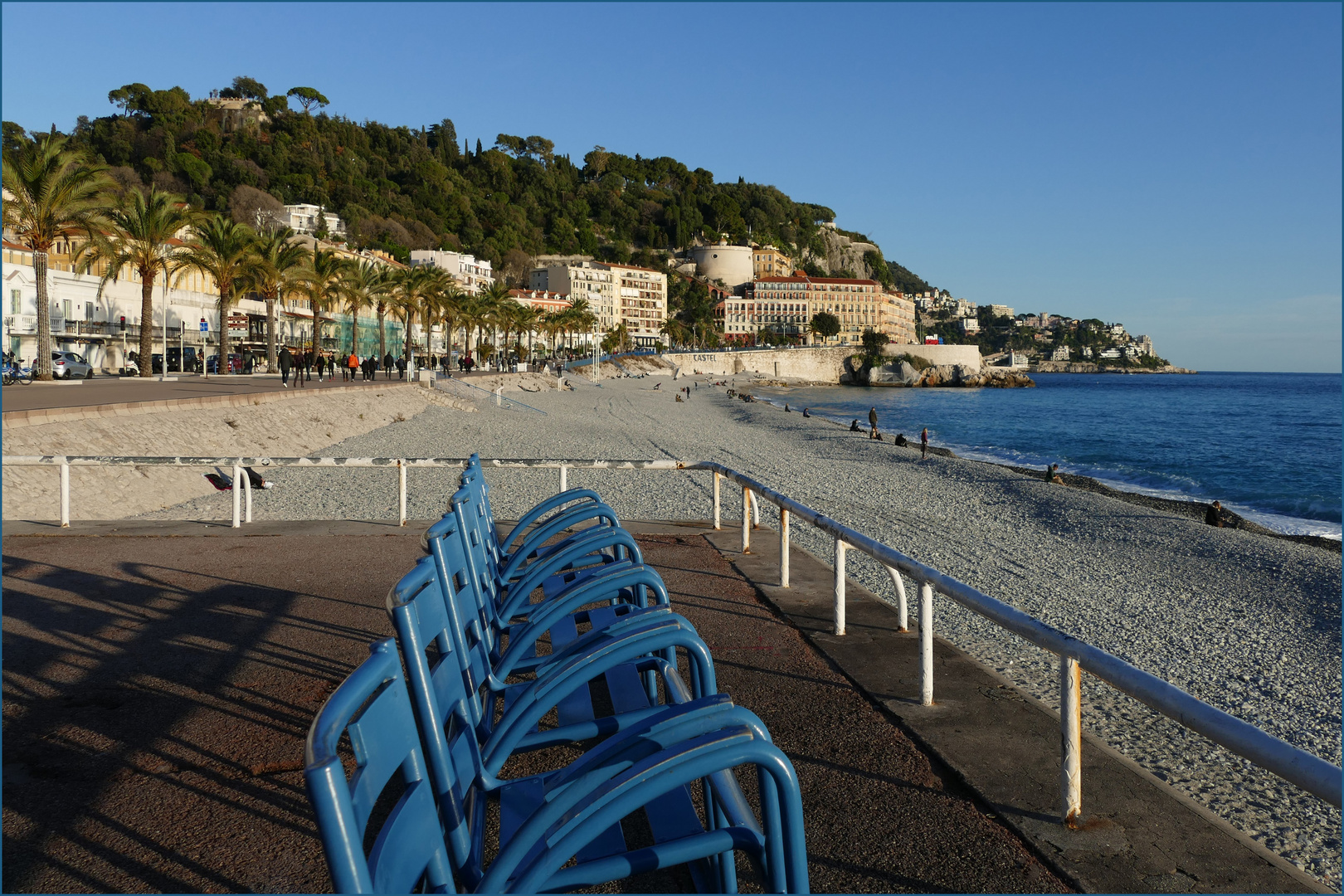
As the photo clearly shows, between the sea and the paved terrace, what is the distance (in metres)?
14.0

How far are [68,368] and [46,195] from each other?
9782 millimetres

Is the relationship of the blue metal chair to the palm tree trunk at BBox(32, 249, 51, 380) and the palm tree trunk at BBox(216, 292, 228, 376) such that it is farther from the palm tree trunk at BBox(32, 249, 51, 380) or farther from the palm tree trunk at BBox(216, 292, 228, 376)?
the palm tree trunk at BBox(216, 292, 228, 376)

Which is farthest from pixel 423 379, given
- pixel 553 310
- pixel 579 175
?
pixel 579 175

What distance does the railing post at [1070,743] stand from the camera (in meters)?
2.71

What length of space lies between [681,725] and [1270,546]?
56.9ft

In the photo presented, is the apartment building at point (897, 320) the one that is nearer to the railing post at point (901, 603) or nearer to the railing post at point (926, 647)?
the railing post at point (901, 603)

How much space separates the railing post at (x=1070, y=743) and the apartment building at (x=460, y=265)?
109113 millimetres

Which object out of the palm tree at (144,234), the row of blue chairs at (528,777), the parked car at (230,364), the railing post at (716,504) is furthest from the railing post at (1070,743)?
the parked car at (230,364)

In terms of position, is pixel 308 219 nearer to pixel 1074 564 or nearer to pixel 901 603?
pixel 1074 564

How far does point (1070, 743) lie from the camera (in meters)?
2.71

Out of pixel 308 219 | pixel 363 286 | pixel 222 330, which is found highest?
pixel 308 219

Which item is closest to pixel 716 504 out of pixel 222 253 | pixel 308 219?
pixel 222 253

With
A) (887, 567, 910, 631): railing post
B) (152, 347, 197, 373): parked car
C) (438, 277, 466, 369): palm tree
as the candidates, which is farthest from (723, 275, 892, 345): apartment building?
(887, 567, 910, 631): railing post

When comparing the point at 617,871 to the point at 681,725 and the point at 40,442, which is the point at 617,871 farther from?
the point at 40,442
